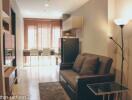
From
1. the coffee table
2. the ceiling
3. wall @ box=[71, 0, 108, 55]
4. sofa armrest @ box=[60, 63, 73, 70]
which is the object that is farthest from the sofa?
the ceiling

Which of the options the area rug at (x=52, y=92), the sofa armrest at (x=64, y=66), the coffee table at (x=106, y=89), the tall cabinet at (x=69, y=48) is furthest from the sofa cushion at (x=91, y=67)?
the tall cabinet at (x=69, y=48)

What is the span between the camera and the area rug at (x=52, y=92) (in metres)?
3.47

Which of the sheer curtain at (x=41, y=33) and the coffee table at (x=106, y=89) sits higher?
the sheer curtain at (x=41, y=33)

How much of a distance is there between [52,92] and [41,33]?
5.18 metres

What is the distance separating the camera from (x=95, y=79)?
2893mm

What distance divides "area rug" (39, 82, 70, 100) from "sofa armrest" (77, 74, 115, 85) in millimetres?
900

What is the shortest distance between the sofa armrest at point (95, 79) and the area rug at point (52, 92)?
0.90 m

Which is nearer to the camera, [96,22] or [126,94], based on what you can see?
[126,94]

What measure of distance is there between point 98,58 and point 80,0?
2048mm

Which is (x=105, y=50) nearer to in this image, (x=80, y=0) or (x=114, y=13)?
(x=114, y=13)

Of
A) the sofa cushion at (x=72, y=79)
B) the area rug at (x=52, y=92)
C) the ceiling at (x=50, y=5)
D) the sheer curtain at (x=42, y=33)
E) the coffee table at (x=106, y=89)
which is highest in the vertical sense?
the ceiling at (x=50, y=5)

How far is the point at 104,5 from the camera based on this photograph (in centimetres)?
357

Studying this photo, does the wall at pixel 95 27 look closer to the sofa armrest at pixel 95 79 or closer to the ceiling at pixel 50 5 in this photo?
the ceiling at pixel 50 5

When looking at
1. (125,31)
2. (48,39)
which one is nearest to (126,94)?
(125,31)
